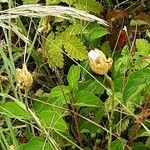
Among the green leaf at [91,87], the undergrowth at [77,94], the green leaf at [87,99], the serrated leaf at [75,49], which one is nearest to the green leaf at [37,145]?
the undergrowth at [77,94]

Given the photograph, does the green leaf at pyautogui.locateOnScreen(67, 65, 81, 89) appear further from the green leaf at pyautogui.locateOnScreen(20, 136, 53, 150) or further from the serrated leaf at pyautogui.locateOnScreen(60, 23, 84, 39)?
the serrated leaf at pyautogui.locateOnScreen(60, 23, 84, 39)

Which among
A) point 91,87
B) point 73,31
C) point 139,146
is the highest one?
point 73,31

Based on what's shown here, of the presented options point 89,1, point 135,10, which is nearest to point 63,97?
point 89,1

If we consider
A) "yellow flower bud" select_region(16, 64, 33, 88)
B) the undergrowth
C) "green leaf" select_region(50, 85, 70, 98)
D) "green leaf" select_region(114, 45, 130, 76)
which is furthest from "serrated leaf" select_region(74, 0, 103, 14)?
"yellow flower bud" select_region(16, 64, 33, 88)

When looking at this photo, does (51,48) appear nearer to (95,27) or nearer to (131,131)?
(95,27)

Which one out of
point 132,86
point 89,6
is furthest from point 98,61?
point 89,6

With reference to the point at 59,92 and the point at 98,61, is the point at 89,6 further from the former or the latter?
the point at 98,61

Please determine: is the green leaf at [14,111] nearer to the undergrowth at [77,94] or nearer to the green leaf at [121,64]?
the undergrowth at [77,94]
